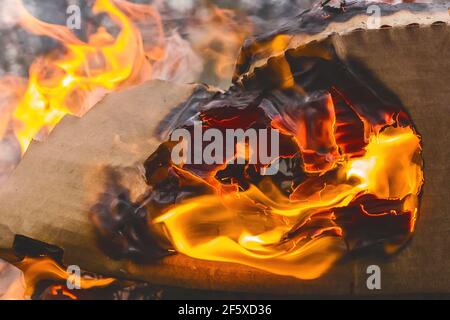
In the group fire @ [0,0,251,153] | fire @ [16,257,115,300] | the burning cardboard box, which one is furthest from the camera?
fire @ [0,0,251,153]

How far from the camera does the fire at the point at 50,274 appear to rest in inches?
86.0

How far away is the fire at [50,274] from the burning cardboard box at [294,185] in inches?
2.8

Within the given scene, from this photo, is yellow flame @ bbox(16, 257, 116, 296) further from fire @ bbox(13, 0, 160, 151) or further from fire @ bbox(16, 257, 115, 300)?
fire @ bbox(13, 0, 160, 151)

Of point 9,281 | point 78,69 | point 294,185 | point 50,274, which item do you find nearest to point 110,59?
point 78,69

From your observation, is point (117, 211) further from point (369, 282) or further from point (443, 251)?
point (443, 251)

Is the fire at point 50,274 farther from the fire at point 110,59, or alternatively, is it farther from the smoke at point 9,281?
the fire at point 110,59

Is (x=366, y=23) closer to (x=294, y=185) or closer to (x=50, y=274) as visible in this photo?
(x=294, y=185)

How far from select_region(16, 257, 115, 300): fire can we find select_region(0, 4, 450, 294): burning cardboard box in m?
0.07

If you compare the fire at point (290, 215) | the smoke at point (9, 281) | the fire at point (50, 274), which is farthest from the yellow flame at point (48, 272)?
the smoke at point (9, 281)

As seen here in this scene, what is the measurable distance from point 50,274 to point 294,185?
2.91 feet

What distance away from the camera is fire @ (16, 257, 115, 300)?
2.18 m

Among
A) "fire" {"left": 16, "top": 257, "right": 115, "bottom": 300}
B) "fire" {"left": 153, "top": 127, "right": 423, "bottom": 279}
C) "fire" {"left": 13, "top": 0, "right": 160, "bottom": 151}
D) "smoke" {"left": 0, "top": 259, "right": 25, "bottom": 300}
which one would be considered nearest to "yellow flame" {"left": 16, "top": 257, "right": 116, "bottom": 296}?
"fire" {"left": 16, "top": 257, "right": 115, "bottom": 300}

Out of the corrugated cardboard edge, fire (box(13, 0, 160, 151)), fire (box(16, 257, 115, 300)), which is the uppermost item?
fire (box(13, 0, 160, 151))

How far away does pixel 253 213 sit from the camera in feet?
6.81
